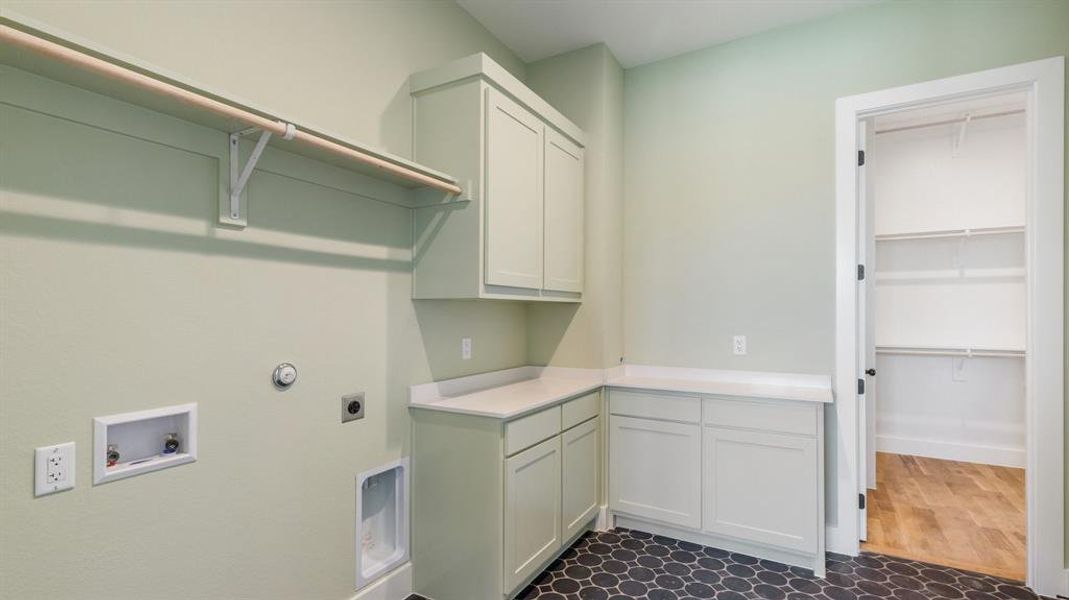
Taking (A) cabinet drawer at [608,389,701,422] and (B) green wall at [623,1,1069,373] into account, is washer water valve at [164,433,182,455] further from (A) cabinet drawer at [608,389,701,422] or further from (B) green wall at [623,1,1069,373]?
(B) green wall at [623,1,1069,373]

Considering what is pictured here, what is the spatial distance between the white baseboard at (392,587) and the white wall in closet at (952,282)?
14.3 ft

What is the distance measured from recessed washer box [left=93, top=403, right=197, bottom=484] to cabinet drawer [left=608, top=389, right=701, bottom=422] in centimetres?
216

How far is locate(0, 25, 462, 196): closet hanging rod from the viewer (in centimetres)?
105

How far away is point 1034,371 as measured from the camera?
7.93 ft

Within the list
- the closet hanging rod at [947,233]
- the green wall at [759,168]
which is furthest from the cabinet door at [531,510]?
the closet hanging rod at [947,233]

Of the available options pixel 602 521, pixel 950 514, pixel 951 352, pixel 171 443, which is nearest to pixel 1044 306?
pixel 950 514

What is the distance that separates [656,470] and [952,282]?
134 inches

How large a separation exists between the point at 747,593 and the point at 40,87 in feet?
10.3

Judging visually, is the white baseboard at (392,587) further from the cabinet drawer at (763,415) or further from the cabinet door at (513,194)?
the cabinet drawer at (763,415)

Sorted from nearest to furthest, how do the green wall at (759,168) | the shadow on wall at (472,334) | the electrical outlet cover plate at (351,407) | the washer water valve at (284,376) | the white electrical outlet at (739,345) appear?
the washer water valve at (284,376), the electrical outlet cover plate at (351,407), the shadow on wall at (472,334), the green wall at (759,168), the white electrical outlet at (739,345)

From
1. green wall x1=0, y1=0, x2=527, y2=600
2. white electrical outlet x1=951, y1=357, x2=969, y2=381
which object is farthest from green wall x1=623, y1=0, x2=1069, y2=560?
white electrical outlet x1=951, y1=357, x2=969, y2=381

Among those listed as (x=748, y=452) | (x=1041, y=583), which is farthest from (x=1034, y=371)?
(x=748, y=452)

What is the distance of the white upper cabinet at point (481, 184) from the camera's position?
229 centimetres

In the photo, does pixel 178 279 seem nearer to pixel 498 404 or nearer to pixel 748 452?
pixel 498 404
